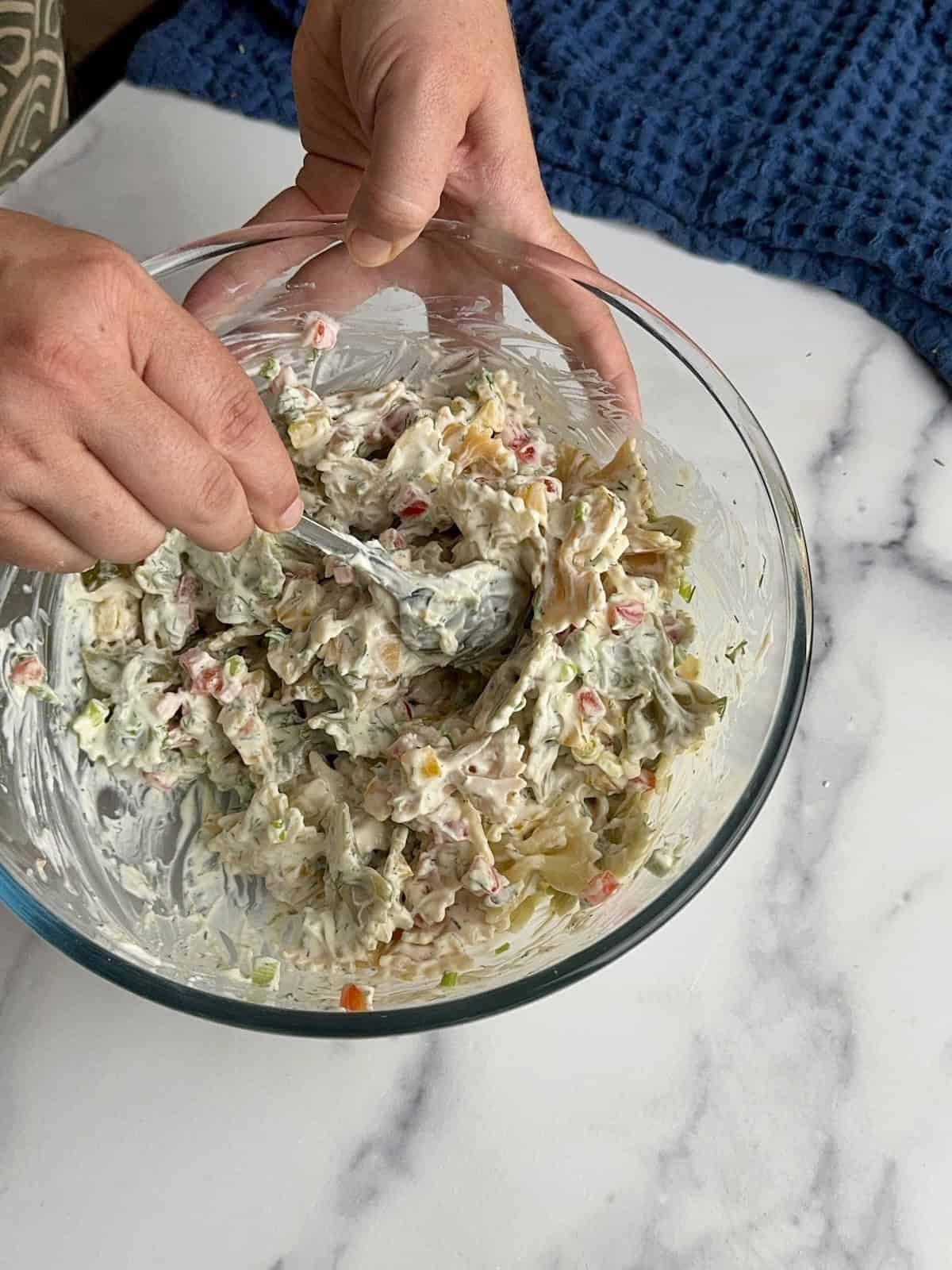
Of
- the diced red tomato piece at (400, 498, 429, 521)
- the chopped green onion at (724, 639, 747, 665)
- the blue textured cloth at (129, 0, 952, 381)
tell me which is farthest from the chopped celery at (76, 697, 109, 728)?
the blue textured cloth at (129, 0, 952, 381)

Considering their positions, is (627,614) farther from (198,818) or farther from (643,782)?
(198,818)

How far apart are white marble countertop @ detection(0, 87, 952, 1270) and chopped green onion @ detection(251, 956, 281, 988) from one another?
4.5 inches

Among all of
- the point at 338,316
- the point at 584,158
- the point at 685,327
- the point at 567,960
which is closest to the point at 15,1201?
the point at 567,960

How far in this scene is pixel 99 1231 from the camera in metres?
0.99

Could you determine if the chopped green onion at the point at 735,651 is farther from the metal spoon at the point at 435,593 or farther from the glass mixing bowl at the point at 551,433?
the metal spoon at the point at 435,593

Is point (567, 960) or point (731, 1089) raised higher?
point (567, 960)

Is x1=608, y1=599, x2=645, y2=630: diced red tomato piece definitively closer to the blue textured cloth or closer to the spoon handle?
the spoon handle

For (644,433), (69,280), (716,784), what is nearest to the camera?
(69,280)

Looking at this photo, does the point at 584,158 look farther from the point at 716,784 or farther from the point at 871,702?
the point at 716,784

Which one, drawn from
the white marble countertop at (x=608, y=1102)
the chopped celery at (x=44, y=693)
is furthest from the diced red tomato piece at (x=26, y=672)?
the white marble countertop at (x=608, y=1102)

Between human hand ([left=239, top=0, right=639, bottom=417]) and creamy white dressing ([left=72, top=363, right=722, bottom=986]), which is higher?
human hand ([left=239, top=0, right=639, bottom=417])

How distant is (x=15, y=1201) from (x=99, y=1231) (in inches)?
3.0

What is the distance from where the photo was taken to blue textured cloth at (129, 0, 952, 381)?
1383mm

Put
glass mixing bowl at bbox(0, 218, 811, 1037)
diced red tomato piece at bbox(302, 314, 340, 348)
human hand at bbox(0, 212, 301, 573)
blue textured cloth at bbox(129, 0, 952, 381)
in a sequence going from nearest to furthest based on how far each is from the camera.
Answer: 1. human hand at bbox(0, 212, 301, 573)
2. glass mixing bowl at bbox(0, 218, 811, 1037)
3. diced red tomato piece at bbox(302, 314, 340, 348)
4. blue textured cloth at bbox(129, 0, 952, 381)
